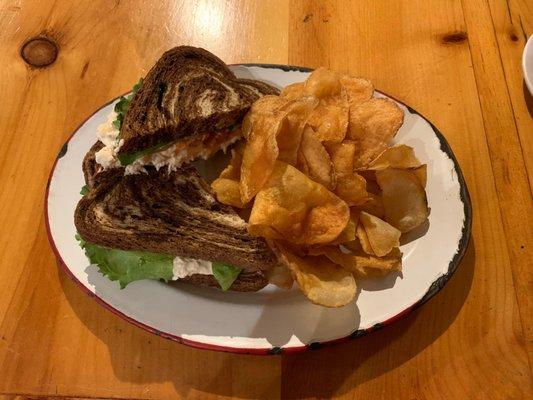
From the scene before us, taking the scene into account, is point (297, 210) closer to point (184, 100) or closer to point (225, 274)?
point (225, 274)

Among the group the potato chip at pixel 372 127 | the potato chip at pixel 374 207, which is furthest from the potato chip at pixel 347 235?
the potato chip at pixel 372 127

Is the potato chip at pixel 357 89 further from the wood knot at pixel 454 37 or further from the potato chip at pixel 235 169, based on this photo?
the wood knot at pixel 454 37

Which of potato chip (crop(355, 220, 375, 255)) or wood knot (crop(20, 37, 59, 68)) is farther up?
wood knot (crop(20, 37, 59, 68))

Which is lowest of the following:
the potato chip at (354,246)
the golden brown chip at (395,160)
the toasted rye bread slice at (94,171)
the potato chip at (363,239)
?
the potato chip at (354,246)

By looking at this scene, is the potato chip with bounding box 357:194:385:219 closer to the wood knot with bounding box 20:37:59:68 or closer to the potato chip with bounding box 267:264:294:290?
the potato chip with bounding box 267:264:294:290

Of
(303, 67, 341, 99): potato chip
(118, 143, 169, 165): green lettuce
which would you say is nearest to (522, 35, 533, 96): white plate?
(303, 67, 341, 99): potato chip
